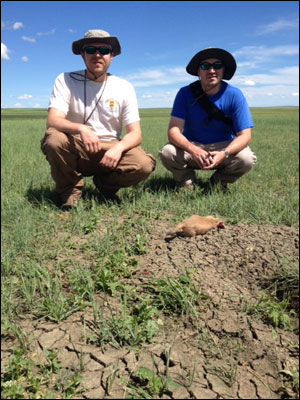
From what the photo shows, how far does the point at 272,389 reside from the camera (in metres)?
1.61

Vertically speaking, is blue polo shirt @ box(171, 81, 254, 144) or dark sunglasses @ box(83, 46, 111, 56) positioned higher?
dark sunglasses @ box(83, 46, 111, 56)

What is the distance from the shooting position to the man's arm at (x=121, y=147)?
11.6 ft

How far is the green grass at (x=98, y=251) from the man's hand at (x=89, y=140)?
2.20 ft

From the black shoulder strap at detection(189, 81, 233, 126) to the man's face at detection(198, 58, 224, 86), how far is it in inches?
5.6

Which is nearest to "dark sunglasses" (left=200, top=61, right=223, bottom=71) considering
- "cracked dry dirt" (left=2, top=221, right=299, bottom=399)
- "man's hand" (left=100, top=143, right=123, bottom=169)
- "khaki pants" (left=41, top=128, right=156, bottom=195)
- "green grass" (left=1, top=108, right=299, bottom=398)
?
"khaki pants" (left=41, top=128, right=156, bottom=195)

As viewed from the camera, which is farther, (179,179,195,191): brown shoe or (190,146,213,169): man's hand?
(179,179,195,191): brown shoe

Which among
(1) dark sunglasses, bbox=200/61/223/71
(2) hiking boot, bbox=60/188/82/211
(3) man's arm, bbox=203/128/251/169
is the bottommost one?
(2) hiking boot, bbox=60/188/82/211

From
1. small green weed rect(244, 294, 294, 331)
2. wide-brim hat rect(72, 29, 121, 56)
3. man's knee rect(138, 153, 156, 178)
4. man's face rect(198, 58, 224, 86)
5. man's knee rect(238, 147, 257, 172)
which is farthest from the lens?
man's knee rect(238, 147, 257, 172)

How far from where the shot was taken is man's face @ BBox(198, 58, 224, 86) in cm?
375

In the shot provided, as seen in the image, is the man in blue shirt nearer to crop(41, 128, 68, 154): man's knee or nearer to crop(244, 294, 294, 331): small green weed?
crop(41, 128, 68, 154): man's knee

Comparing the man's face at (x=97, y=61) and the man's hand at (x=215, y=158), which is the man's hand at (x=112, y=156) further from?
the man's hand at (x=215, y=158)

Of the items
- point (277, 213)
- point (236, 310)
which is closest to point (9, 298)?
point (236, 310)

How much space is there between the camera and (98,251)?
2.75 metres

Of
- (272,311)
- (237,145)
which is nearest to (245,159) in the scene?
(237,145)
